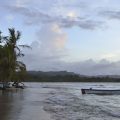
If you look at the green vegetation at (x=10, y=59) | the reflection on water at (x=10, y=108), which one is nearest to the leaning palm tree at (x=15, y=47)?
the green vegetation at (x=10, y=59)

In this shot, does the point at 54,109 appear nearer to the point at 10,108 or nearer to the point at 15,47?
the point at 10,108

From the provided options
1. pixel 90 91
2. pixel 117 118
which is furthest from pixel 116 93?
pixel 117 118

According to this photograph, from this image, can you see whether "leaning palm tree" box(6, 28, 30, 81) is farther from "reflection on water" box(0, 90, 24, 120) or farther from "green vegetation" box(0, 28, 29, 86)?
"reflection on water" box(0, 90, 24, 120)

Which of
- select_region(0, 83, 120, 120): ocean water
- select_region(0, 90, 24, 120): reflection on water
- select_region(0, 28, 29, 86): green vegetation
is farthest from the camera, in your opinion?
select_region(0, 28, 29, 86): green vegetation

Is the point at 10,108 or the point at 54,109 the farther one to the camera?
the point at 54,109

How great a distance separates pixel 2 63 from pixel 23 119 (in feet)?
150

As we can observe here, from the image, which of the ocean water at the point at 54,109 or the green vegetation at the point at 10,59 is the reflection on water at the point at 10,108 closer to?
the ocean water at the point at 54,109

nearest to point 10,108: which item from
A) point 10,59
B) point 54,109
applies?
point 54,109

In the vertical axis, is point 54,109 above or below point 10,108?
below

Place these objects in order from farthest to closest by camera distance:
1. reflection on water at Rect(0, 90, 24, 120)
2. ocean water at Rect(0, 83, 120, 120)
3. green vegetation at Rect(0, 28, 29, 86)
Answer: green vegetation at Rect(0, 28, 29, 86), ocean water at Rect(0, 83, 120, 120), reflection on water at Rect(0, 90, 24, 120)

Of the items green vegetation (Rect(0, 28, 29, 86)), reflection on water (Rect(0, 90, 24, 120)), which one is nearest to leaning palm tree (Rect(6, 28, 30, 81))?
green vegetation (Rect(0, 28, 29, 86))

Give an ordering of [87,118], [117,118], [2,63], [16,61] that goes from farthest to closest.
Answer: [16,61], [2,63], [117,118], [87,118]

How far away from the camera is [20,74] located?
73.9 m

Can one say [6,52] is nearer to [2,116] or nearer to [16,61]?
[16,61]
